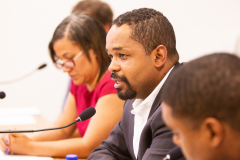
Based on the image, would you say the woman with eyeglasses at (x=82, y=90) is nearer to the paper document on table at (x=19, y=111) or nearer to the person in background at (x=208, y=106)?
the paper document on table at (x=19, y=111)

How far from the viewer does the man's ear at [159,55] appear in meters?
0.95

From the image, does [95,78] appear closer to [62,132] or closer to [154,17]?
[62,132]

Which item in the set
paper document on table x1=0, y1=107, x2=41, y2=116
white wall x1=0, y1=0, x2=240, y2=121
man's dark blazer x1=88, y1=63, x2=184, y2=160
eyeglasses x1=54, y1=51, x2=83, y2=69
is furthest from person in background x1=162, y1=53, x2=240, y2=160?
white wall x1=0, y1=0, x2=240, y2=121

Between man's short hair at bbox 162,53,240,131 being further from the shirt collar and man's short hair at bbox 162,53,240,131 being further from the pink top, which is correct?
the pink top

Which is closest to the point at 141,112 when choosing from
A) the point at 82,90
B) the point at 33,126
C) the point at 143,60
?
the point at 143,60

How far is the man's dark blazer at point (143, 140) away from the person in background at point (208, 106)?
0.30 metres

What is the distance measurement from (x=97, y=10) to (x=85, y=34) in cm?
67

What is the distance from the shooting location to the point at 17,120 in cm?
189

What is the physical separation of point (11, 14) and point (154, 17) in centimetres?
250

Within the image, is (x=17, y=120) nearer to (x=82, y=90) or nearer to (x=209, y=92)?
(x=82, y=90)

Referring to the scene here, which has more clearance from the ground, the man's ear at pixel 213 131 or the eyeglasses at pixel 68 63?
the man's ear at pixel 213 131

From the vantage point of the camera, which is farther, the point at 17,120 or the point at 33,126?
the point at 17,120

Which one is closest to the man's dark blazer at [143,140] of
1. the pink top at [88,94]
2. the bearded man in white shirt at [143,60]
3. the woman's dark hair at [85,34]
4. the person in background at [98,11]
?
the bearded man in white shirt at [143,60]

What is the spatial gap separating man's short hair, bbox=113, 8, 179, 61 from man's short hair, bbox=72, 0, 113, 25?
3.87 feet
